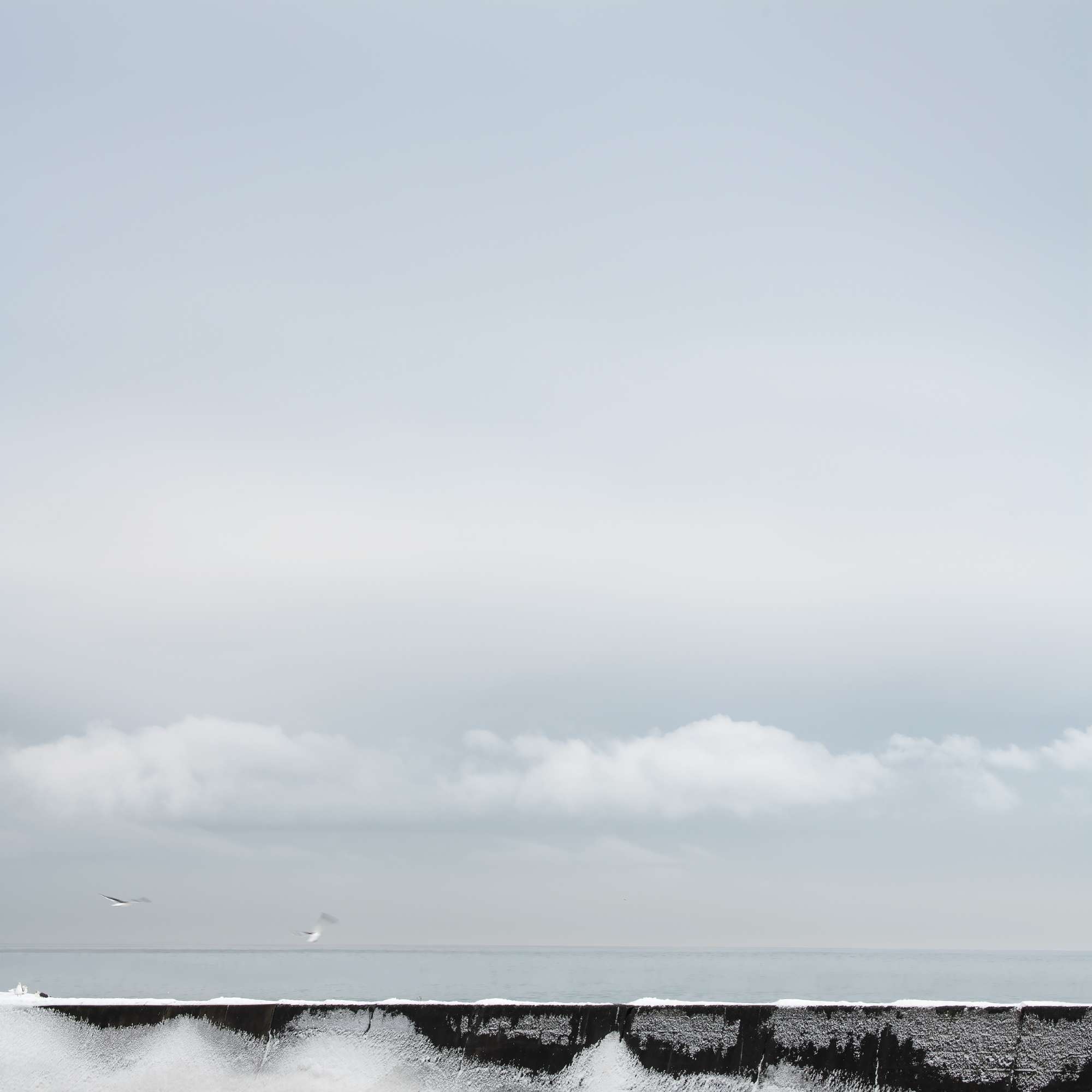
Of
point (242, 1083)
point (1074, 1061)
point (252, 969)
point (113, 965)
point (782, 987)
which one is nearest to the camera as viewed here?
point (1074, 1061)

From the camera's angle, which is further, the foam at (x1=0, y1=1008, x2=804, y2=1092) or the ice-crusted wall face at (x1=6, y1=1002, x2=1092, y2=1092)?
the foam at (x1=0, y1=1008, x2=804, y2=1092)

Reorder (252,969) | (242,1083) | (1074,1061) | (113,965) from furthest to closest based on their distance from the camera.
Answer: (113,965) < (252,969) < (242,1083) < (1074,1061)

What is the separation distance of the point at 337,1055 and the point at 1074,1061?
4751 mm

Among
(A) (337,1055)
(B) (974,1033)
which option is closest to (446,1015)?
(A) (337,1055)

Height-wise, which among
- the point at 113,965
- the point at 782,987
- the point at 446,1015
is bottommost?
the point at 113,965

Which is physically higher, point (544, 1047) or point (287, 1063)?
point (544, 1047)

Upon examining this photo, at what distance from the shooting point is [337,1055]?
809 centimetres

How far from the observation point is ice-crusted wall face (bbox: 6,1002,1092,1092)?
7.55 meters

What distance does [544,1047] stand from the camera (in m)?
7.99

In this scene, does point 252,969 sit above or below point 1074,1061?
below

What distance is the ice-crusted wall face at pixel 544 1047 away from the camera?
7.55 metres

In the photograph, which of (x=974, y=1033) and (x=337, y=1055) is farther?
(x=337, y=1055)

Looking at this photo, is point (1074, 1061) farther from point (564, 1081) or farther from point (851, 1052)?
point (564, 1081)

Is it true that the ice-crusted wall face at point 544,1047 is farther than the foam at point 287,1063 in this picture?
No
